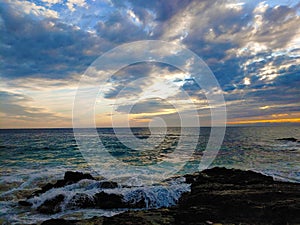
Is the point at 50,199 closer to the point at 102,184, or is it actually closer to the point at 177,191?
the point at 102,184

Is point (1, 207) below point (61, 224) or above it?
below

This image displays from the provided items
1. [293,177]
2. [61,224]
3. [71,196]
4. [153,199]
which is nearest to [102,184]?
[71,196]

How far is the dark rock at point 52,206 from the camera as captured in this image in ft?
30.8

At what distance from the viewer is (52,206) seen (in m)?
9.71

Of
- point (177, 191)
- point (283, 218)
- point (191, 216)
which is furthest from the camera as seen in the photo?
point (177, 191)

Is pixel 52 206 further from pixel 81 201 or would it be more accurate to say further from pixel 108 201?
pixel 108 201

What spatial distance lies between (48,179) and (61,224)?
11.2 meters

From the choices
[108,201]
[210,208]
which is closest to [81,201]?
[108,201]

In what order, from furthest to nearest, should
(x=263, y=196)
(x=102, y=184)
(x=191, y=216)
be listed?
(x=102, y=184) → (x=263, y=196) → (x=191, y=216)

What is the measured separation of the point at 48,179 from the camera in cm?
1662

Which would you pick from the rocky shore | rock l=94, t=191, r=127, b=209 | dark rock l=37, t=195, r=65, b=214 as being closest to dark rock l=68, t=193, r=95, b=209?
the rocky shore

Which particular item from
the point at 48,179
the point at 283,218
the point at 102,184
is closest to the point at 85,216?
the point at 102,184

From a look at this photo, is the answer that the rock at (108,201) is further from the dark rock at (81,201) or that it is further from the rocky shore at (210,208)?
the dark rock at (81,201)

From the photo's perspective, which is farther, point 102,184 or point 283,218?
point 102,184
